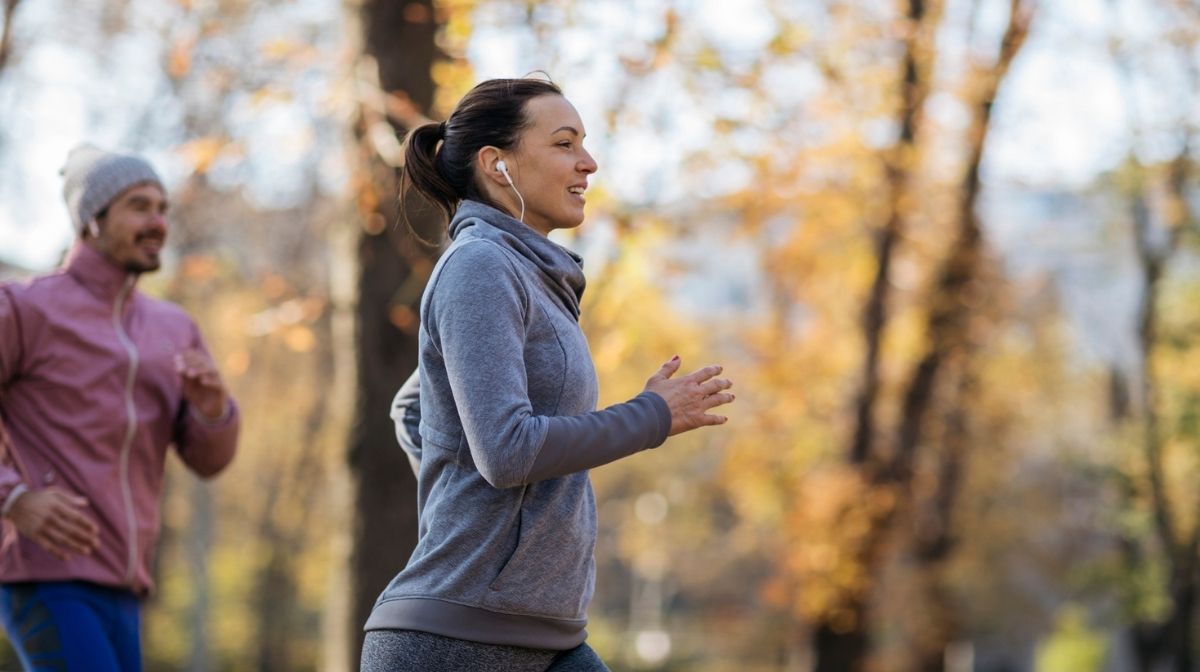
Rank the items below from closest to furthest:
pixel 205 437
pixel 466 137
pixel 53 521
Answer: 1. pixel 466 137
2. pixel 53 521
3. pixel 205 437

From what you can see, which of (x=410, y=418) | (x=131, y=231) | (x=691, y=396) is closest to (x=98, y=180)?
(x=131, y=231)

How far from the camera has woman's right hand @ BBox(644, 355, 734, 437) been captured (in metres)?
2.74

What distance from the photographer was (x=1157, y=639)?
2730 centimetres

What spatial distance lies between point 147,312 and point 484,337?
7.08 ft

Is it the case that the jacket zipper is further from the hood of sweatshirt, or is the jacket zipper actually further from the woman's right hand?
the woman's right hand

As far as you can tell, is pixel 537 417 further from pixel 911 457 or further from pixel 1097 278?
pixel 1097 278

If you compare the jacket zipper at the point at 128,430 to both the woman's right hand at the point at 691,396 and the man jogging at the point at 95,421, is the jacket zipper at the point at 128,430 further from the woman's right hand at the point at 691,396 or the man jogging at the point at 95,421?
the woman's right hand at the point at 691,396

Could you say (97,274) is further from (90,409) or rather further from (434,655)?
(434,655)

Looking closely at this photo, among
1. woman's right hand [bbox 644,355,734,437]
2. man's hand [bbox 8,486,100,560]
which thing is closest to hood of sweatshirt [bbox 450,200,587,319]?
woman's right hand [bbox 644,355,734,437]

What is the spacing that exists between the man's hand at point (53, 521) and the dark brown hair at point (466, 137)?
1413mm

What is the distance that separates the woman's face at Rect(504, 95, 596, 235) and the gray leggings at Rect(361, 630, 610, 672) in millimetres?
846

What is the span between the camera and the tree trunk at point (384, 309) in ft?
21.5

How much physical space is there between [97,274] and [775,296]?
19.3 m

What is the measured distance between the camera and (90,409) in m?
4.15
